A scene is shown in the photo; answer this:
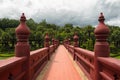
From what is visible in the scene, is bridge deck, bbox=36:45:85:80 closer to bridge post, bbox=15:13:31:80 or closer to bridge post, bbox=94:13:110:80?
bridge post, bbox=15:13:31:80

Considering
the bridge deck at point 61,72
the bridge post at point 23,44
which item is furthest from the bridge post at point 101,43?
the bridge deck at point 61,72

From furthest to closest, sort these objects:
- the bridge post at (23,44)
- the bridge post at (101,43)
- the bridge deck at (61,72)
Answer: the bridge deck at (61,72) < the bridge post at (23,44) < the bridge post at (101,43)

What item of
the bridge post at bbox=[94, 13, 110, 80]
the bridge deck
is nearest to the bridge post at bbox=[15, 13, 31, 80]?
the bridge post at bbox=[94, 13, 110, 80]

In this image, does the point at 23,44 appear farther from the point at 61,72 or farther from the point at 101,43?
the point at 61,72

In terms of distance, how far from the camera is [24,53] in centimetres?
511

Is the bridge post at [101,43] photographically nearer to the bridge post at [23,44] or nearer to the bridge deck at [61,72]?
the bridge post at [23,44]

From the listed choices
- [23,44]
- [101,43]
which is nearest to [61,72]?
[23,44]

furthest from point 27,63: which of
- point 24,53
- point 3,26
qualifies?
point 3,26

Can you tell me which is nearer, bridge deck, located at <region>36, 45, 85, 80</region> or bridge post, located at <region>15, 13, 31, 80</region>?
bridge post, located at <region>15, 13, 31, 80</region>

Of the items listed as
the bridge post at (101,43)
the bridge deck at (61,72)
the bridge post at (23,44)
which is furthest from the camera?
the bridge deck at (61,72)

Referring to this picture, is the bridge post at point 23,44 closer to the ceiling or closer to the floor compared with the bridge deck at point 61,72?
closer to the ceiling

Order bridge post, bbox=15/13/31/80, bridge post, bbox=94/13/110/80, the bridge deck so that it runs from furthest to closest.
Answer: the bridge deck
bridge post, bbox=15/13/31/80
bridge post, bbox=94/13/110/80

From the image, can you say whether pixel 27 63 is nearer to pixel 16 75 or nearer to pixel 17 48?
pixel 17 48

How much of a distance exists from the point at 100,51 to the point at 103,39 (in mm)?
286
